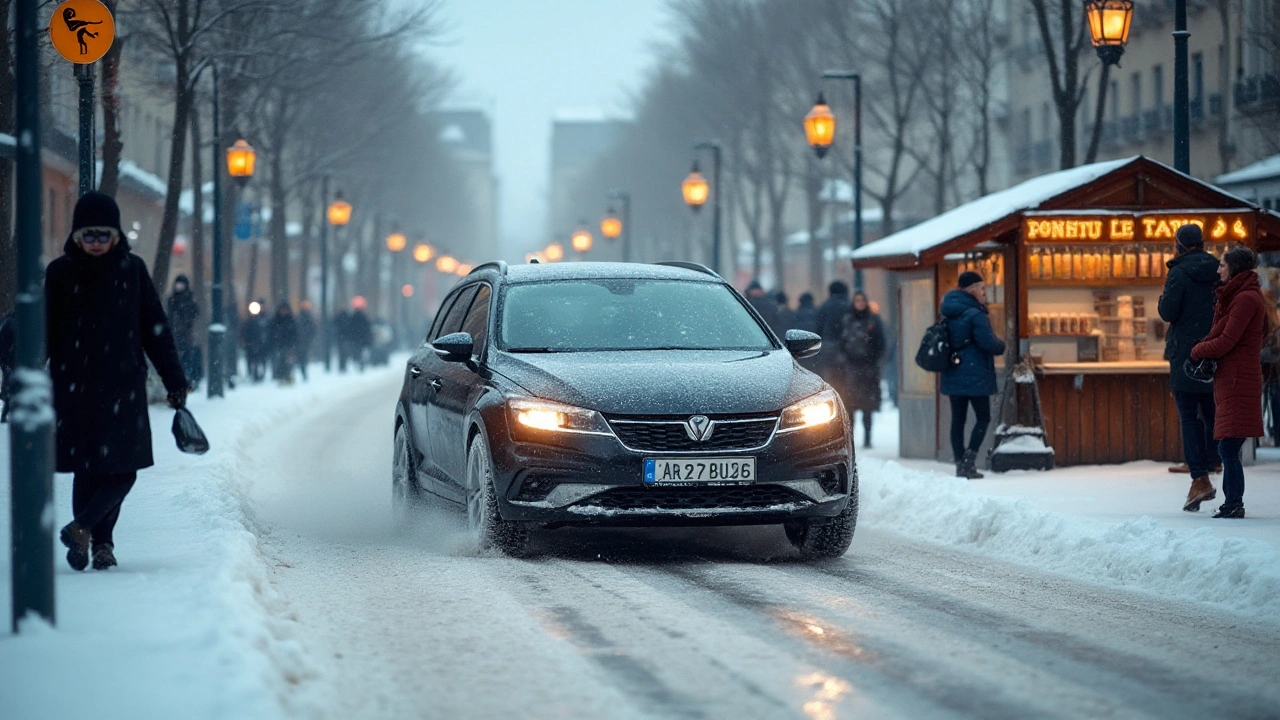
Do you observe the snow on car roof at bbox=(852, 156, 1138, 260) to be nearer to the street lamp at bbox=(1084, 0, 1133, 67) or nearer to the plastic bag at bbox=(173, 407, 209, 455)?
the street lamp at bbox=(1084, 0, 1133, 67)

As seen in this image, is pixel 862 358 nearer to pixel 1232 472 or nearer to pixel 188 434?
pixel 1232 472

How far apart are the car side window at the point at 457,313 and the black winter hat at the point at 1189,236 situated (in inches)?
180

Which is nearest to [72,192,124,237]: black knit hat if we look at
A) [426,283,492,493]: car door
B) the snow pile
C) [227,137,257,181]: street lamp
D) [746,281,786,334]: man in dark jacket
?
[426,283,492,493]: car door

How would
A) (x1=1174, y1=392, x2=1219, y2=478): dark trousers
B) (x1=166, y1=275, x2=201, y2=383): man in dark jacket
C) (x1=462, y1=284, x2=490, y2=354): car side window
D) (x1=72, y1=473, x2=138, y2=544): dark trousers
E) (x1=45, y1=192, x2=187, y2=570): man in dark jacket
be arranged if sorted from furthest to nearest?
(x1=166, y1=275, x2=201, y2=383): man in dark jacket → (x1=1174, y1=392, x2=1219, y2=478): dark trousers → (x1=462, y1=284, x2=490, y2=354): car side window → (x1=72, y1=473, x2=138, y2=544): dark trousers → (x1=45, y1=192, x2=187, y2=570): man in dark jacket

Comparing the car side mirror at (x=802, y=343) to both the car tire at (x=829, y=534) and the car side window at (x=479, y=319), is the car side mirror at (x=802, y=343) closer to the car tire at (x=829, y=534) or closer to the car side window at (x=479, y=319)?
the car tire at (x=829, y=534)

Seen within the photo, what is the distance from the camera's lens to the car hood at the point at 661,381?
9.77m

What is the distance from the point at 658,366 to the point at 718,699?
13.5 feet

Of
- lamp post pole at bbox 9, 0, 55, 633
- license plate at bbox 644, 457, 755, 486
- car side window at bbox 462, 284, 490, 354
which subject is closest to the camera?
lamp post pole at bbox 9, 0, 55, 633

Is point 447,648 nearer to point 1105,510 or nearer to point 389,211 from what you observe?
point 1105,510

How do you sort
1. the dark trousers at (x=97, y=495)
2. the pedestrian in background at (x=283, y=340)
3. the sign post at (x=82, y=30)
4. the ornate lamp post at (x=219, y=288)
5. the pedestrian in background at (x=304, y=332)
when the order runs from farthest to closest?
the pedestrian in background at (x=304, y=332)
the pedestrian in background at (x=283, y=340)
the ornate lamp post at (x=219, y=288)
the sign post at (x=82, y=30)
the dark trousers at (x=97, y=495)

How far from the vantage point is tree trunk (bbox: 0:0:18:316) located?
61.8 ft

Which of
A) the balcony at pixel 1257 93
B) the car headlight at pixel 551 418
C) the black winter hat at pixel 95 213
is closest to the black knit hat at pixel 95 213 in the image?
the black winter hat at pixel 95 213

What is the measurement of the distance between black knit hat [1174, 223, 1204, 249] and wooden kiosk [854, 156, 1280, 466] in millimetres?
3303

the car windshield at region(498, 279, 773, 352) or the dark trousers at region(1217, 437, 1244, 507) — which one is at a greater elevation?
the car windshield at region(498, 279, 773, 352)
